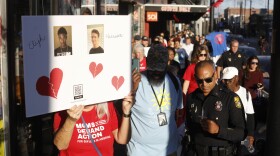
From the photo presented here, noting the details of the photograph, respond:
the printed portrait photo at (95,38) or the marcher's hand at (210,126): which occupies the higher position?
the printed portrait photo at (95,38)

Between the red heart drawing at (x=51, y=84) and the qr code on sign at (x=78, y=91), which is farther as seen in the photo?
the qr code on sign at (x=78, y=91)

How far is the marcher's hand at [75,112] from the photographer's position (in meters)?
3.20

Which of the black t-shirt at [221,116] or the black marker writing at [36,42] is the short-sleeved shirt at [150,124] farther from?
the black marker writing at [36,42]

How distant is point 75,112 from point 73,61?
0.35 m

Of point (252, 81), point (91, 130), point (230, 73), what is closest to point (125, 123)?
point (91, 130)

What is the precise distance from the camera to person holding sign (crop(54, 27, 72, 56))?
10.0ft

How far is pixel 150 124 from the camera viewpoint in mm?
3994

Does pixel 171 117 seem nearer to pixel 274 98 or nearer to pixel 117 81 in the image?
pixel 117 81

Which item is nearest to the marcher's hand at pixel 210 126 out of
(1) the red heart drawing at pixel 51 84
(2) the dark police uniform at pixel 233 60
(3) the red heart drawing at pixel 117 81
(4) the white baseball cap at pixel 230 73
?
(3) the red heart drawing at pixel 117 81

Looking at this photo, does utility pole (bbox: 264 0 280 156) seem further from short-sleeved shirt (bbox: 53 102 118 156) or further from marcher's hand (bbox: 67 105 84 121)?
marcher's hand (bbox: 67 105 84 121)

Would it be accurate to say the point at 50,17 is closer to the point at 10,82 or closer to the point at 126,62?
the point at 126,62

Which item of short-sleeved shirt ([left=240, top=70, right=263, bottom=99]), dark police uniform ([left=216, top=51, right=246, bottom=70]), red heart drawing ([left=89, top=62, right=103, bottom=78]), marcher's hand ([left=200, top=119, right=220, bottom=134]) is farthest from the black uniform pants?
dark police uniform ([left=216, top=51, right=246, bottom=70])

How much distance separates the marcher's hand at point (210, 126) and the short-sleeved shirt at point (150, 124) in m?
0.36

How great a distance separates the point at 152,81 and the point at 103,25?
88 cm
